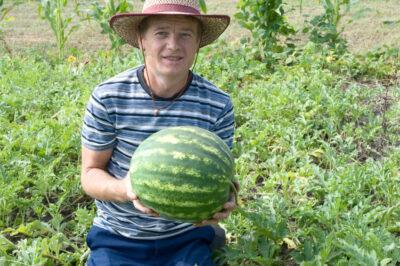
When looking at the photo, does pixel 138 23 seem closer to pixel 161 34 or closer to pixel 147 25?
pixel 147 25

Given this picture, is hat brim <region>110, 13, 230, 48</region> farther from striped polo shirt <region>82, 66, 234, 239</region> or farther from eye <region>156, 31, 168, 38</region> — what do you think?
striped polo shirt <region>82, 66, 234, 239</region>

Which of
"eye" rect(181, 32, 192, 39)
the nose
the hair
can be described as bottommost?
the nose

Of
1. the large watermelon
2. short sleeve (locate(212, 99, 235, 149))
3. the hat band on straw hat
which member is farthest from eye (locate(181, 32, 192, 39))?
the large watermelon

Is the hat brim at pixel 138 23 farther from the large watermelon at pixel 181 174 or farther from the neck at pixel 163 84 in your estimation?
the large watermelon at pixel 181 174

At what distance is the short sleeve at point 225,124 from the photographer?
310 cm

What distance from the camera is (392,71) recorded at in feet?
22.4

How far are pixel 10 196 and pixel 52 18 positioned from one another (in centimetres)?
516

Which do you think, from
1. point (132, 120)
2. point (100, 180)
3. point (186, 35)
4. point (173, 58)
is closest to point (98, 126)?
point (132, 120)

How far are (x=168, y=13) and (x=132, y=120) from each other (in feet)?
1.99

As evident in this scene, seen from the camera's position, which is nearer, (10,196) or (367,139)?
(10,196)

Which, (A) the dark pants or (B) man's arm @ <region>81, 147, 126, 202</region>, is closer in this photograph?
(B) man's arm @ <region>81, 147, 126, 202</region>

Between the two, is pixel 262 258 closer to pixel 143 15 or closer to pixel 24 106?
pixel 143 15

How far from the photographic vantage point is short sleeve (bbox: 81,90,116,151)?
2926mm

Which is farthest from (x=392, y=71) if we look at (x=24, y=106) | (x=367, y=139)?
(x=24, y=106)
